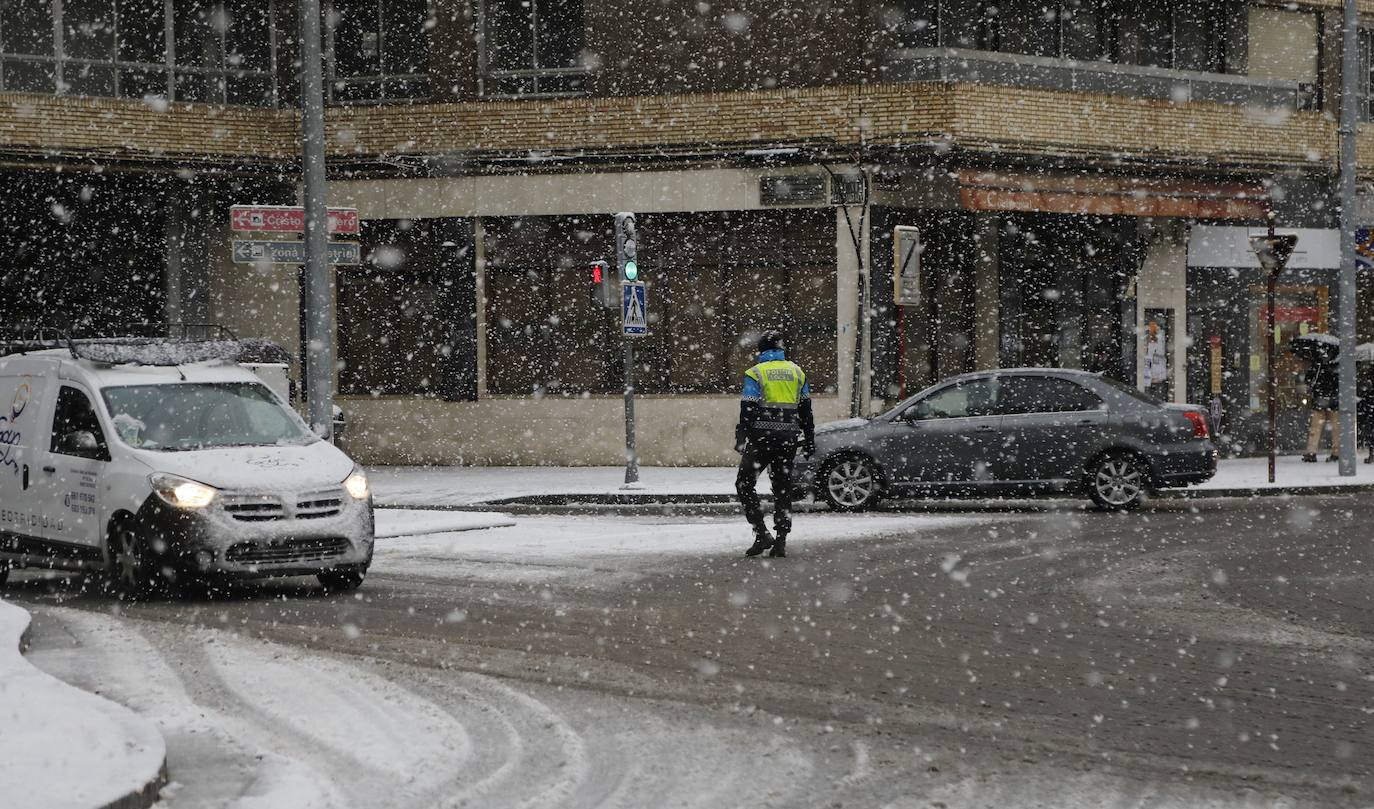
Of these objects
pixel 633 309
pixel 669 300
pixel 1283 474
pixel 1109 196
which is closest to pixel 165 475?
pixel 633 309

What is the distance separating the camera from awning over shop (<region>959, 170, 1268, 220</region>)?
26531 millimetres

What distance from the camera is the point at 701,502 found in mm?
20875

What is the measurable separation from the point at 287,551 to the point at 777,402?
183 inches

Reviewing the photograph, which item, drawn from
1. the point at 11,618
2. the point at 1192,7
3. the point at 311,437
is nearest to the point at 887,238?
the point at 1192,7

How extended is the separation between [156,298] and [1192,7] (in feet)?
57.0

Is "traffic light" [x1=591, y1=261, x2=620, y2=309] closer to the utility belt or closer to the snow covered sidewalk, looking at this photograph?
the snow covered sidewalk

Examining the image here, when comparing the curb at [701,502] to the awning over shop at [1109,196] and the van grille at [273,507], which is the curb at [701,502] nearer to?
the awning over shop at [1109,196]

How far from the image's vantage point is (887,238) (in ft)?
87.2

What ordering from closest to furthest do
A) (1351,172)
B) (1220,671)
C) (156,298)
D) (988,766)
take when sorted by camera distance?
(988,766)
(1220,671)
(1351,172)
(156,298)

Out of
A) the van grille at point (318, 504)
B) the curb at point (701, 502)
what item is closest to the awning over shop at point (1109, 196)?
the curb at point (701, 502)

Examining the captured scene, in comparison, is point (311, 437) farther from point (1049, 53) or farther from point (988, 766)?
point (1049, 53)

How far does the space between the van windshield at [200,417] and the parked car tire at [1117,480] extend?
9154 millimetres

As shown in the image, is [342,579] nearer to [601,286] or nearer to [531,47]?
[601,286]

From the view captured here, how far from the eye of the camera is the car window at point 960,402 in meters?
19.3
